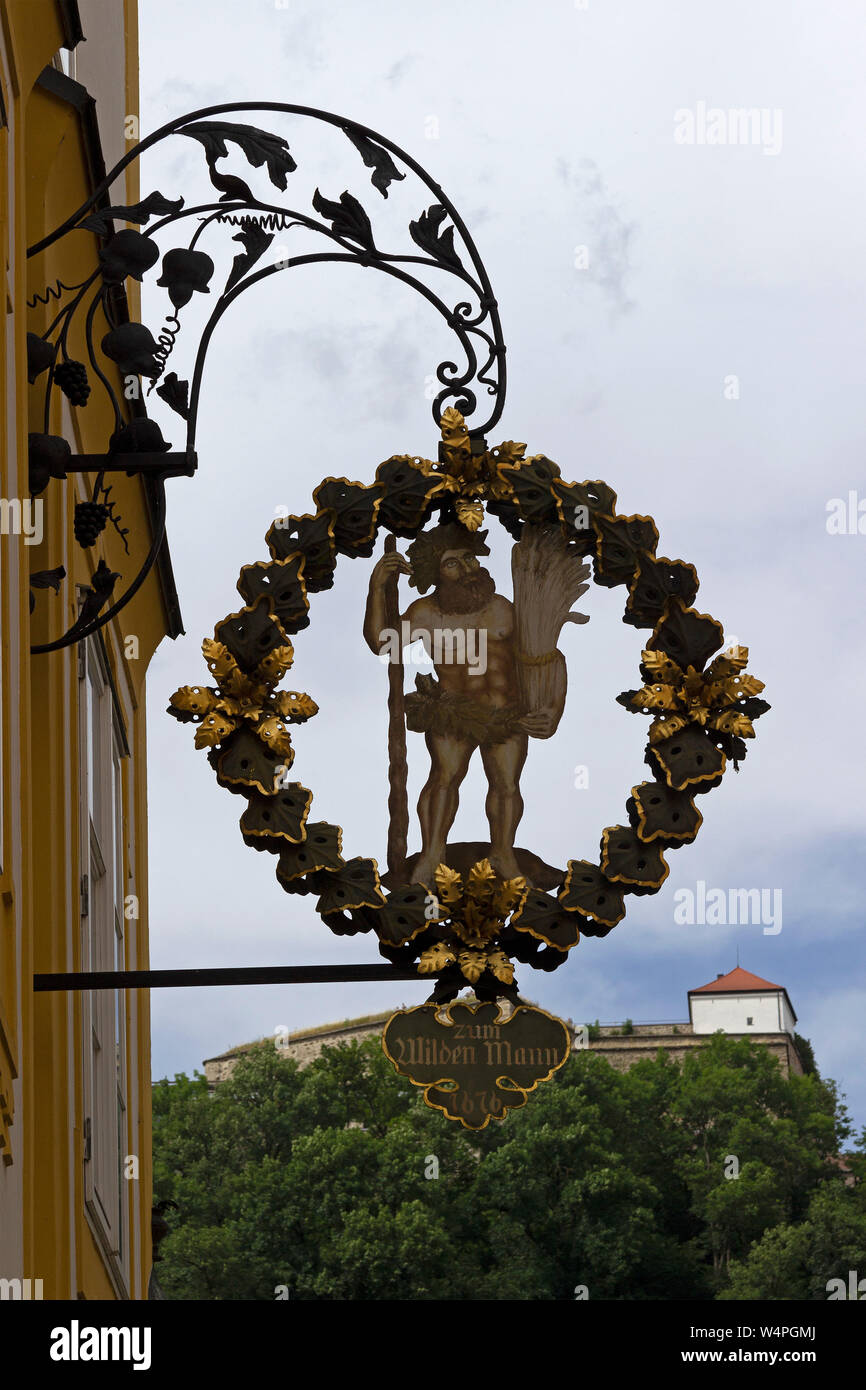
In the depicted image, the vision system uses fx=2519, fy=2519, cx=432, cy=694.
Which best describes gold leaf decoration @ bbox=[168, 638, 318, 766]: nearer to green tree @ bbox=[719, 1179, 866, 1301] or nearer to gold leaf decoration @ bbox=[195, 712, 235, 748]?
gold leaf decoration @ bbox=[195, 712, 235, 748]

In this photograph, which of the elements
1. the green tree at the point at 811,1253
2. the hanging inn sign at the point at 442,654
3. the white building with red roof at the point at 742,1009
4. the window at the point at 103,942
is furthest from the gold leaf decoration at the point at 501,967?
the white building with red roof at the point at 742,1009

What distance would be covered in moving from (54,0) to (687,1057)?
60114 millimetres

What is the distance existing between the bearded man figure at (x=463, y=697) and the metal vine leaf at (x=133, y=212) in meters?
1.51

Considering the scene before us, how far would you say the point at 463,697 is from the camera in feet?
29.5

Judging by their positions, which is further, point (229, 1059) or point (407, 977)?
point (229, 1059)

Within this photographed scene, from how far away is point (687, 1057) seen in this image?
66.9m

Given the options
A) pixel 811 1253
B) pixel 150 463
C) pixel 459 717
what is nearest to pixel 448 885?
pixel 459 717

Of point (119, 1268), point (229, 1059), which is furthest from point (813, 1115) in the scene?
point (119, 1268)

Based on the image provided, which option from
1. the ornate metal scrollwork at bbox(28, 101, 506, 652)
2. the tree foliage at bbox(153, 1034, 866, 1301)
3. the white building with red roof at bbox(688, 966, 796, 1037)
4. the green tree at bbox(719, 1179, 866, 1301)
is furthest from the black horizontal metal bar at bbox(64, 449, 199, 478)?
the white building with red roof at bbox(688, 966, 796, 1037)

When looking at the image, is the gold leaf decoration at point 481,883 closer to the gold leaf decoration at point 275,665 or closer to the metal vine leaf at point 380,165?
the gold leaf decoration at point 275,665

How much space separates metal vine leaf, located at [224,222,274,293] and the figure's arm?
1.16 m

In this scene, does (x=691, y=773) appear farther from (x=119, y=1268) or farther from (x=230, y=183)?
(x=119, y=1268)

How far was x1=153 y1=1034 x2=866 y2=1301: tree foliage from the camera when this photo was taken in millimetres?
57594

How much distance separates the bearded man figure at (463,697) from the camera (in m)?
8.88
